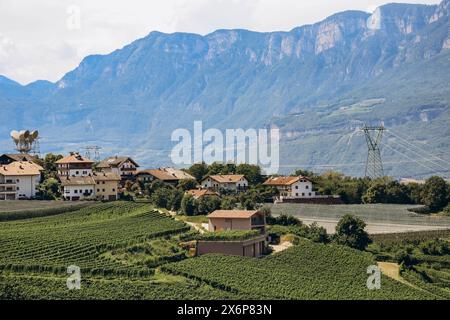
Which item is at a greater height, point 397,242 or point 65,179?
point 65,179

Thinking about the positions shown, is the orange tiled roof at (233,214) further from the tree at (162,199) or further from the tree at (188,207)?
the tree at (162,199)

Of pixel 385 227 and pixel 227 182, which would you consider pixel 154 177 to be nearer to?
pixel 227 182

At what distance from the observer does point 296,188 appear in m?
64.6

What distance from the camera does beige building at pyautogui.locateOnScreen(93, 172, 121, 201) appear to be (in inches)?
2168

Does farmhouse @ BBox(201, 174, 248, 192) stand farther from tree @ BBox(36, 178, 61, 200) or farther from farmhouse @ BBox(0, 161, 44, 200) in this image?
farmhouse @ BBox(0, 161, 44, 200)

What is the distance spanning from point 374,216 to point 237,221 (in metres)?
12.4

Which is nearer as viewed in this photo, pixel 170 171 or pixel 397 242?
pixel 397 242

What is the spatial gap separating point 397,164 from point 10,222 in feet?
541

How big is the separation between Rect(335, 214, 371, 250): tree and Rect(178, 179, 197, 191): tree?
17777mm

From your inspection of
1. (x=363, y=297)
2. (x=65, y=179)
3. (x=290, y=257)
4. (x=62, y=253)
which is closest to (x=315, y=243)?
(x=290, y=257)

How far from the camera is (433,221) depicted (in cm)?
5191

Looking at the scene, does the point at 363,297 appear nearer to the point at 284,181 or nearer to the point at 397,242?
the point at 397,242

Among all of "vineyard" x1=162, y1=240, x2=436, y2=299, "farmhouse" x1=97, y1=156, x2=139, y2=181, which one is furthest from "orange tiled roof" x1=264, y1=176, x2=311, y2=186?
"vineyard" x1=162, y1=240, x2=436, y2=299

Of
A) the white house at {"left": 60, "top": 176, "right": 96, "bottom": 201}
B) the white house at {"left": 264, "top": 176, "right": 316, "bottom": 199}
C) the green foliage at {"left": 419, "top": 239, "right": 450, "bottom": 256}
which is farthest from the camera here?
the white house at {"left": 264, "top": 176, "right": 316, "bottom": 199}
